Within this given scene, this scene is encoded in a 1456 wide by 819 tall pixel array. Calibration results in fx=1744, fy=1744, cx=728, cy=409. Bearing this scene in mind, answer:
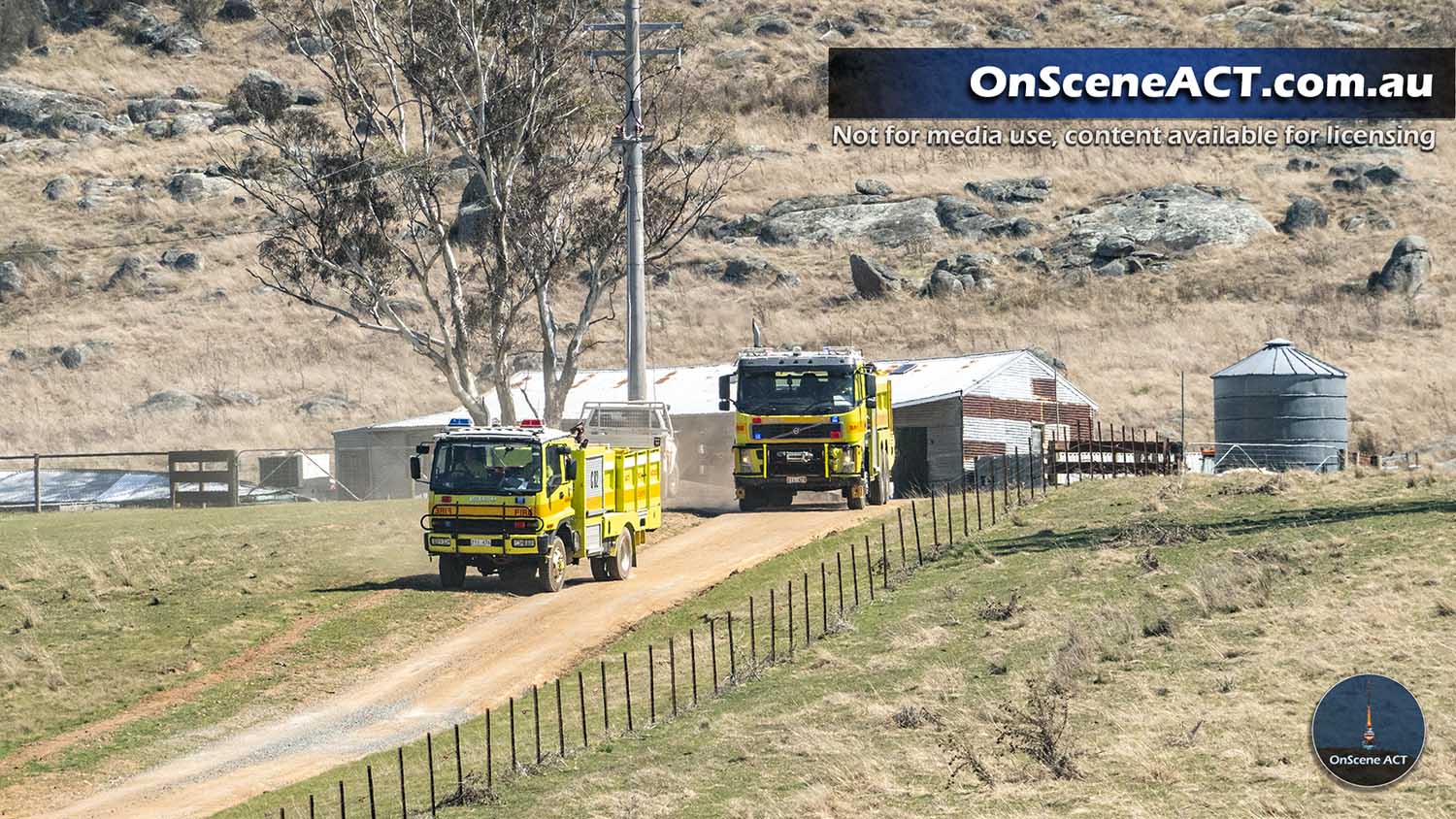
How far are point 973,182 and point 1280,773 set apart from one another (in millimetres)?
82822

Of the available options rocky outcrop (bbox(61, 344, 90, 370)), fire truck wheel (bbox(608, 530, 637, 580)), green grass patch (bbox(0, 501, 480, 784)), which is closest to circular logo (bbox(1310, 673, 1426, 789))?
green grass patch (bbox(0, 501, 480, 784))

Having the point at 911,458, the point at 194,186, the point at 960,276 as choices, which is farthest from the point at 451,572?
the point at 194,186

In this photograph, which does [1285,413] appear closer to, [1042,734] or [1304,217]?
[1042,734]

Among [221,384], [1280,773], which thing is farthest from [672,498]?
[221,384]

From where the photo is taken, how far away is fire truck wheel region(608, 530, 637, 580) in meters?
34.4

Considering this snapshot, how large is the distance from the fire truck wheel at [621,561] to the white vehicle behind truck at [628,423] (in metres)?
5.94

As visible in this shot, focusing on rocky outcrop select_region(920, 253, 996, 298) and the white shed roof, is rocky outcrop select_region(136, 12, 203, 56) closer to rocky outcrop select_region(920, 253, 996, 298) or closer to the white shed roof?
rocky outcrop select_region(920, 253, 996, 298)

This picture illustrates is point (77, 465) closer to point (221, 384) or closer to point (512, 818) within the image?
point (221, 384)

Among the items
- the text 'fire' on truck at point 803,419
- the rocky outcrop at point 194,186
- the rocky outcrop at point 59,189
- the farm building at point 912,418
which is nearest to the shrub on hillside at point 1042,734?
the text 'fire' on truck at point 803,419

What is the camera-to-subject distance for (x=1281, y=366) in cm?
5209

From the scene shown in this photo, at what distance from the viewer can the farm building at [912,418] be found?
50.6m

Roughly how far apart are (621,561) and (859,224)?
6269 cm

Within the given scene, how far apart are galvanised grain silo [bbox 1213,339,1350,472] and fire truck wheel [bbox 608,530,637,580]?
23963mm

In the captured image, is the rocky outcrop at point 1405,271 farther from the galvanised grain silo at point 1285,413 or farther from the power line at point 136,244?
the power line at point 136,244
